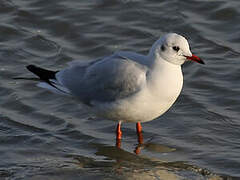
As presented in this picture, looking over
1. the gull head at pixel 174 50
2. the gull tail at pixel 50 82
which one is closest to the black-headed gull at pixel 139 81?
the gull head at pixel 174 50

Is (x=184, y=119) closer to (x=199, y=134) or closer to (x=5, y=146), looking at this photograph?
(x=199, y=134)

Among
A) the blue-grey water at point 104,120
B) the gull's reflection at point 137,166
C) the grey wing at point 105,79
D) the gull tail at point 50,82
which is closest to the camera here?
the gull's reflection at point 137,166

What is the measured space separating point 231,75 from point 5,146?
3276 millimetres

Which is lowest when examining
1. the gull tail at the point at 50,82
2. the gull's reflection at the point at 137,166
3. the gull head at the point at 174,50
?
the gull's reflection at the point at 137,166

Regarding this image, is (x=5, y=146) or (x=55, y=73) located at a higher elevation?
(x=55, y=73)

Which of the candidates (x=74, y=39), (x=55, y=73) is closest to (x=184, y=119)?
(x=55, y=73)

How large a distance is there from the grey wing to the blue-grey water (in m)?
0.54

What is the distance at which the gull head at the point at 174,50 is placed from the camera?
7047 millimetres

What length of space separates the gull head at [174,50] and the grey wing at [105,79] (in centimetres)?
23

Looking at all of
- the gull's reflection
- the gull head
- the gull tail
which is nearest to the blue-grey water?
the gull's reflection

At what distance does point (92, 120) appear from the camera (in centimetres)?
834

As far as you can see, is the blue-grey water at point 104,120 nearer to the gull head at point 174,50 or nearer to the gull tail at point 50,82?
the gull tail at point 50,82

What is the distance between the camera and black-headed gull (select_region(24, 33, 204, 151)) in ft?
23.1

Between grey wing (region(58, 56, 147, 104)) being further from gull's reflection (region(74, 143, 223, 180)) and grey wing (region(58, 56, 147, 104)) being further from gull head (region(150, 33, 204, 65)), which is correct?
gull's reflection (region(74, 143, 223, 180))
